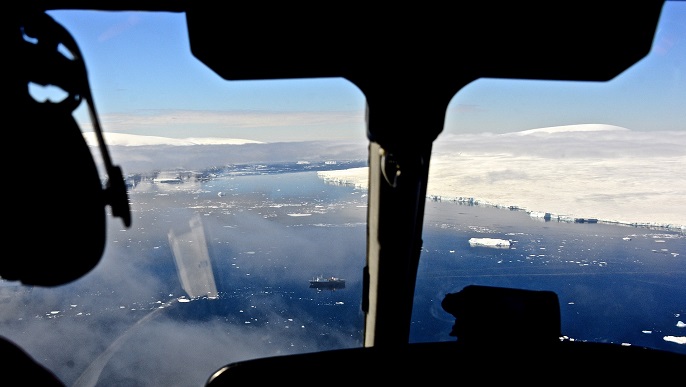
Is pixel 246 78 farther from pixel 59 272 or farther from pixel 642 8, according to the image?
Answer: pixel 642 8

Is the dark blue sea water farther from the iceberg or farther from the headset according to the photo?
the headset

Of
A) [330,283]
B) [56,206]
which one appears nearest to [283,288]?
[330,283]

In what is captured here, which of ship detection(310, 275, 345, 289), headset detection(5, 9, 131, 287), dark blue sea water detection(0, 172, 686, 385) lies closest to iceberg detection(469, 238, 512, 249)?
dark blue sea water detection(0, 172, 686, 385)

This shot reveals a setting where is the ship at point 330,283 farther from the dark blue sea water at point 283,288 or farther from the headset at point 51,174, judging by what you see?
the headset at point 51,174

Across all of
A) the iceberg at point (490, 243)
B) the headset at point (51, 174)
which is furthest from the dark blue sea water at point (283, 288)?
the headset at point (51, 174)

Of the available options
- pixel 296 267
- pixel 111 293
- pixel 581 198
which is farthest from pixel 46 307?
pixel 581 198

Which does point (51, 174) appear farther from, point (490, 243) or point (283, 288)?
point (490, 243)
